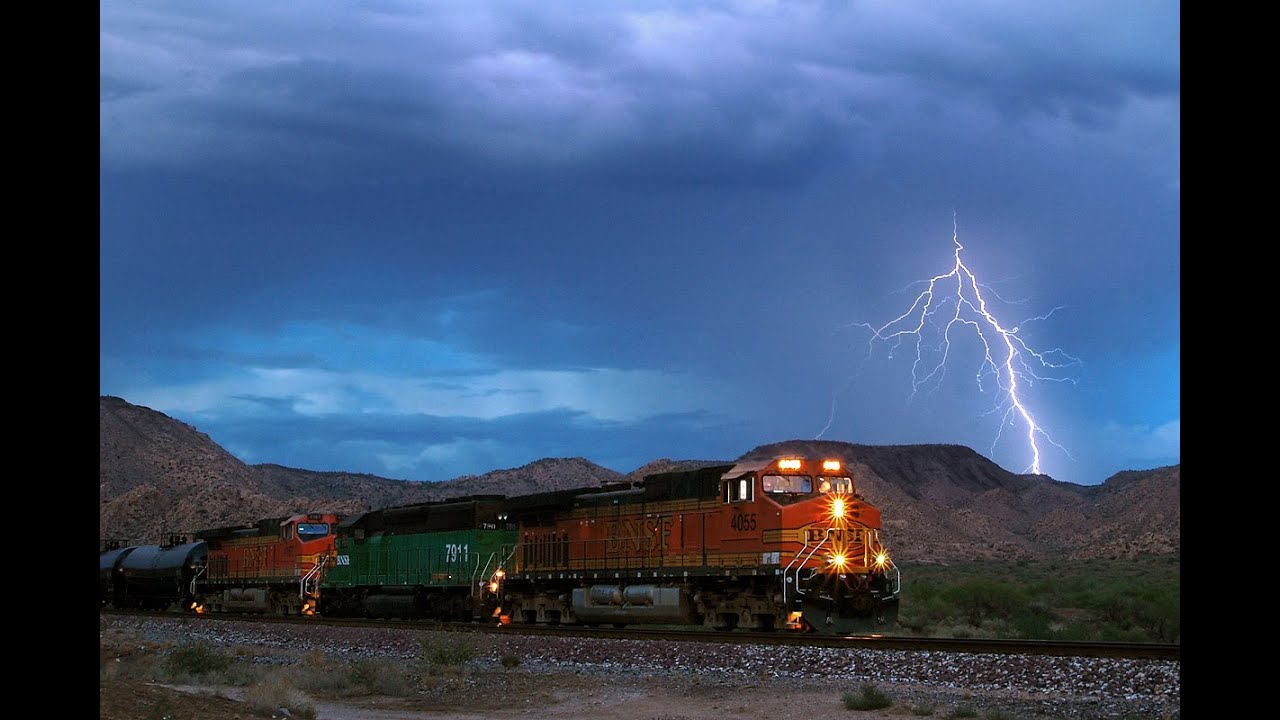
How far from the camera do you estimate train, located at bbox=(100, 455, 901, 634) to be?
24.6m

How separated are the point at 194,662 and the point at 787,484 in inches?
472

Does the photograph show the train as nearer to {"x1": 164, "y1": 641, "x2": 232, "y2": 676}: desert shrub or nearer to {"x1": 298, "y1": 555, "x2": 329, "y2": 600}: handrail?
{"x1": 298, "y1": 555, "x2": 329, "y2": 600}: handrail

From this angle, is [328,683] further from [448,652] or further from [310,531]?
[310,531]

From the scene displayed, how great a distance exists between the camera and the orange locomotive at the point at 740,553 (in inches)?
958

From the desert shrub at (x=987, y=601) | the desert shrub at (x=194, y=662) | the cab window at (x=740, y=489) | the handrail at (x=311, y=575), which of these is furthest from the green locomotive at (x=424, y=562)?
the desert shrub at (x=987, y=601)

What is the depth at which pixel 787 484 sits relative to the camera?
24969 mm

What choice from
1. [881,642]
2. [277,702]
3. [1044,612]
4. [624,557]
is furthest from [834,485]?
[1044,612]

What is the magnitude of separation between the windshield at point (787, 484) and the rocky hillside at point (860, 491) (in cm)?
5841

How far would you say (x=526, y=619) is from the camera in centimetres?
3316

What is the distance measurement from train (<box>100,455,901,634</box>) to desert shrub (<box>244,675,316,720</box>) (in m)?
9.54
